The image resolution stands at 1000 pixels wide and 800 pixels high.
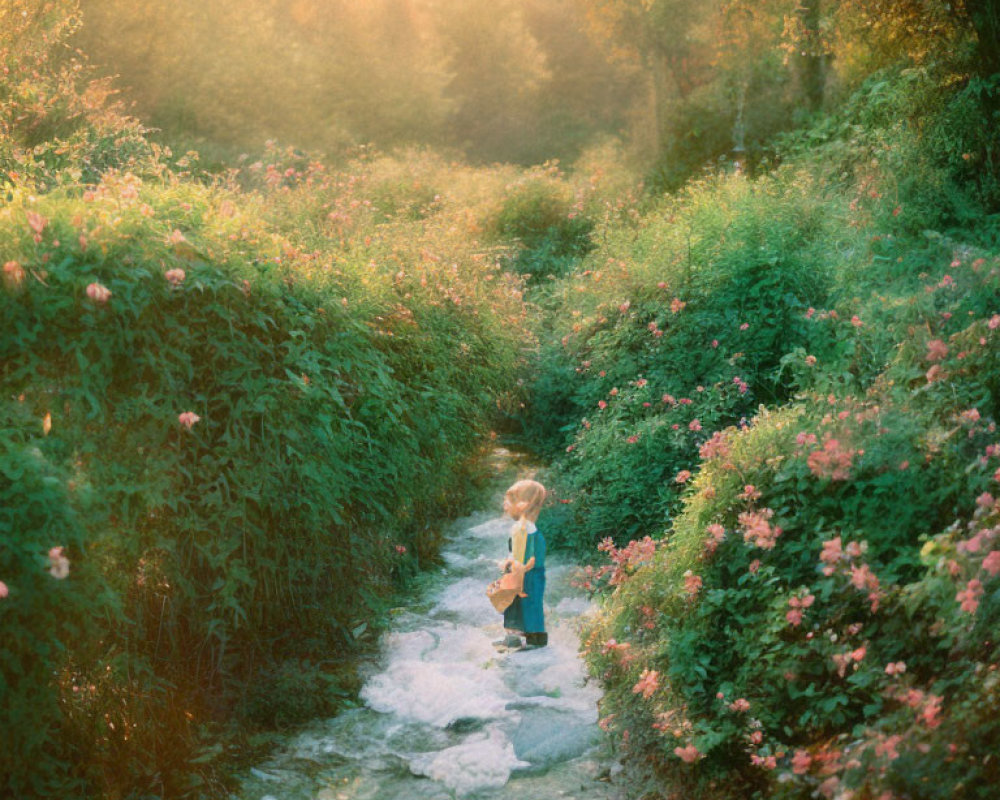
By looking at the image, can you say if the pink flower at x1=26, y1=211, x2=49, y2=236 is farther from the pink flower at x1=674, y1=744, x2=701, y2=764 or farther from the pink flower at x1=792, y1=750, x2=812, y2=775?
the pink flower at x1=792, y1=750, x2=812, y2=775

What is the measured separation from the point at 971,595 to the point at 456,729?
9.57ft

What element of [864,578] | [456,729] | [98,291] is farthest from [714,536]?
[98,291]

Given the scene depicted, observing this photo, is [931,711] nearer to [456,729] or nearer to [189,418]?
[456,729]

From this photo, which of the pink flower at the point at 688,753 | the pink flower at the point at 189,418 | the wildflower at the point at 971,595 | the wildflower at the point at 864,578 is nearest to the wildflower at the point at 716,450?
the wildflower at the point at 864,578

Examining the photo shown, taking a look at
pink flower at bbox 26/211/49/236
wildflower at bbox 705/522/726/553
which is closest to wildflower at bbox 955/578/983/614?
wildflower at bbox 705/522/726/553

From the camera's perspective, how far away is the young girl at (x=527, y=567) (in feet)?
19.2

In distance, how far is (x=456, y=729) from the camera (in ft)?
16.4

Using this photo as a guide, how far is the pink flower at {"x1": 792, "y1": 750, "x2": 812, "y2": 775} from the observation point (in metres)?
3.36

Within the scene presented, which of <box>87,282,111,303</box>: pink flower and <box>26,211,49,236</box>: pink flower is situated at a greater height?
<box>26,211,49,236</box>: pink flower

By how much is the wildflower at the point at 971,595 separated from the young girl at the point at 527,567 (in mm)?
3003

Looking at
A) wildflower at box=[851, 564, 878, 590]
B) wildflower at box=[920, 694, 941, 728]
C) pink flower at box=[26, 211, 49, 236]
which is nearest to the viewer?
wildflower at box=[920, 694, 941, 728]

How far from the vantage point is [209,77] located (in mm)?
22469

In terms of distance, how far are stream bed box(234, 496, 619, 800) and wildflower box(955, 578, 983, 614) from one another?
2023 mm

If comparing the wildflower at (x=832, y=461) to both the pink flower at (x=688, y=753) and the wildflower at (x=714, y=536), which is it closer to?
the wildflower at (x=714, y=536)
